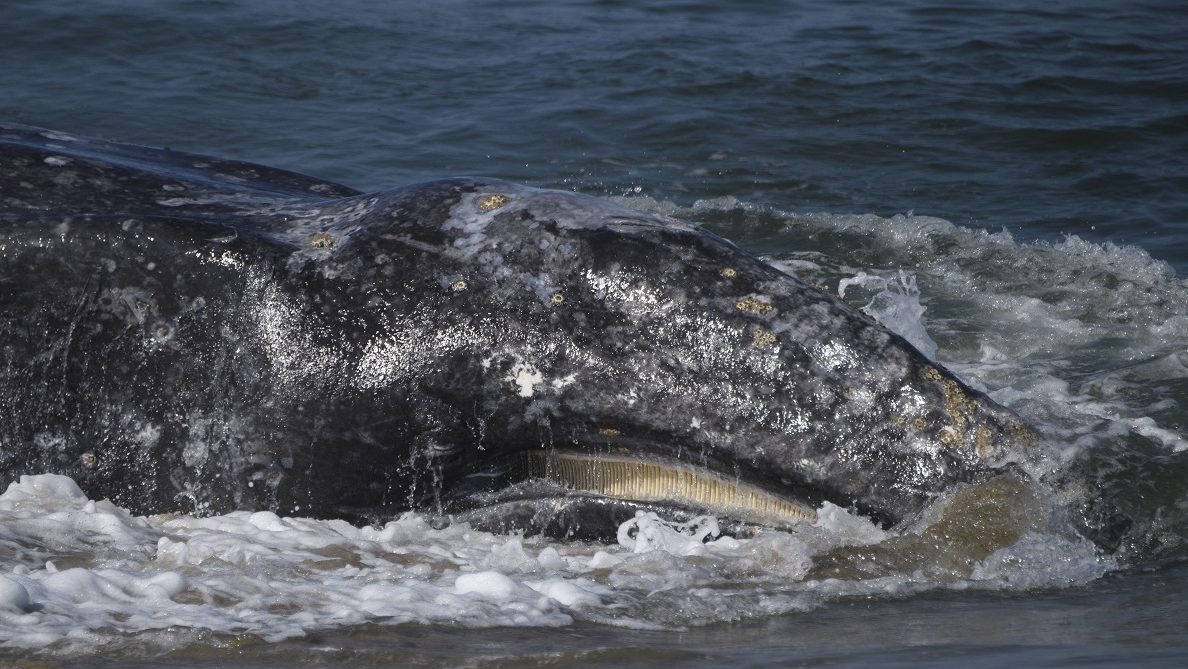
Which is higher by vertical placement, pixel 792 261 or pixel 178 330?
pixel 178 330

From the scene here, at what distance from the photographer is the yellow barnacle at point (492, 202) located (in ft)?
16.9

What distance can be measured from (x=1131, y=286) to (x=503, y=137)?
632 cm

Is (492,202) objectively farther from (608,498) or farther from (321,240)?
(608,498)

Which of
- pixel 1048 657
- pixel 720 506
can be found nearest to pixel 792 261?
pixel 720 506

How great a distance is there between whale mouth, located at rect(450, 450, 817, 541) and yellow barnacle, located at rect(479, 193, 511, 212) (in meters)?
0.88

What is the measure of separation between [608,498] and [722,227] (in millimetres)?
5396

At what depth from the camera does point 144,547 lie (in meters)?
4.66

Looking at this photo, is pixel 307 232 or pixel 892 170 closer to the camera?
pixel 307 232

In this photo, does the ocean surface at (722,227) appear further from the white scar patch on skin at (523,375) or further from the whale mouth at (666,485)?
the white scar patch on skin at (523,375)

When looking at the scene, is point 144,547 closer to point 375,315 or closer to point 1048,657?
point 375,315

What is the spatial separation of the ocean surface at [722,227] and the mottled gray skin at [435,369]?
0.19m

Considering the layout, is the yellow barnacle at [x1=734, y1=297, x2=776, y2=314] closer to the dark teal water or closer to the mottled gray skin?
the mottled gray skin

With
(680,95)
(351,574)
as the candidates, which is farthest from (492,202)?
(680,95)

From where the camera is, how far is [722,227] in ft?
33.6
